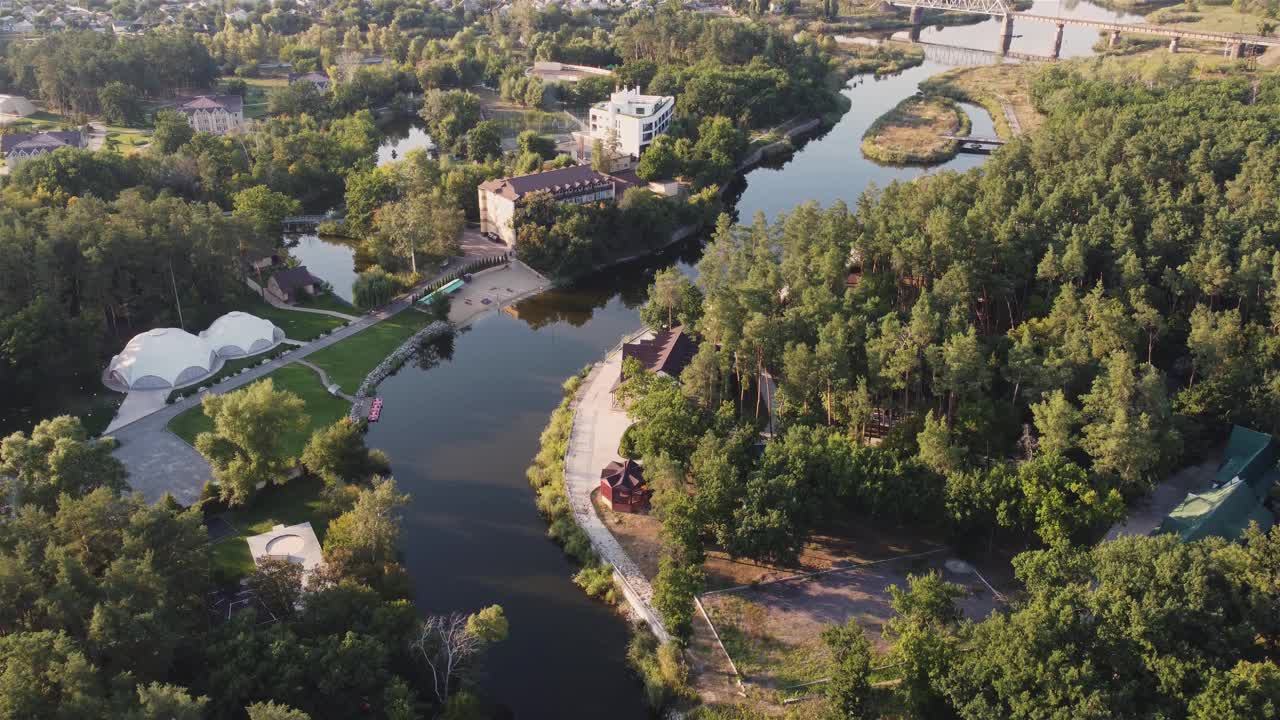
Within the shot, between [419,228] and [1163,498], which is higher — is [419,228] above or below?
above

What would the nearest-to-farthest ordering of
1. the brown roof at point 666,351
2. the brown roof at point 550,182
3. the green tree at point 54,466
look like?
the green tree at point 54,466 → the brown roof at point 666,351 → the brown roof at point 550,182

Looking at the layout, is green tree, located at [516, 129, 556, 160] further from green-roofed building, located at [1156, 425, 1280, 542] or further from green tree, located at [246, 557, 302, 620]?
green-roofed building, located at [1156, 425, 1280, 542]

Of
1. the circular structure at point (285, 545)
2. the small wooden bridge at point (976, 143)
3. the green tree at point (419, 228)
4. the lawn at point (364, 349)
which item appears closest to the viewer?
the circular structure at point (285, 545)

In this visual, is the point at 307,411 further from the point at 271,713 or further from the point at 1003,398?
the point at 1003,398

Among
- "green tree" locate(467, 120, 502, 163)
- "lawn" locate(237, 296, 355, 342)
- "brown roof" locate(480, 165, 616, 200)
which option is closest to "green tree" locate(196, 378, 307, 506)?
"lawn" locate(237, 296, 355, 342)

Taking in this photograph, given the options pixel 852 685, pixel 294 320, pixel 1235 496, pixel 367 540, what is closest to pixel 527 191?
pixel 294 320

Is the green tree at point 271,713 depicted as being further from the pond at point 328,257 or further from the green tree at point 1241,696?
the pond at point 328,257

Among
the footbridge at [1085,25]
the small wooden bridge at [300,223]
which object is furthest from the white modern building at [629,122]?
the footbridge at [1085,25]
